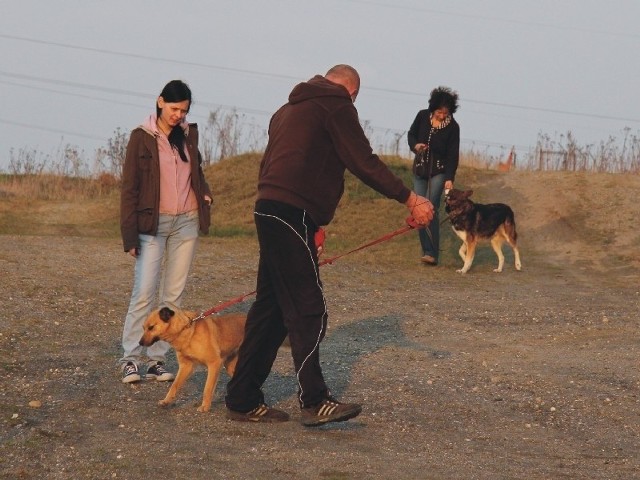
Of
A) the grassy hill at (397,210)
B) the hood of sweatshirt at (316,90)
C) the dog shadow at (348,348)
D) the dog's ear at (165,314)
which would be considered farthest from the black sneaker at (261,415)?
the grassy hill at (397,210)

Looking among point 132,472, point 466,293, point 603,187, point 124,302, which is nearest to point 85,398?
point 132,472

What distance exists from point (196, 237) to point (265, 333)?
146 cm

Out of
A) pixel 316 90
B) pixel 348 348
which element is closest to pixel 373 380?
pixel 348 348

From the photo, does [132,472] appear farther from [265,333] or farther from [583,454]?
[583,454]

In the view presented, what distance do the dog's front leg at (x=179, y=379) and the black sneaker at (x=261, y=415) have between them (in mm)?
521

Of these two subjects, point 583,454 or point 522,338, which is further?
point 522,338

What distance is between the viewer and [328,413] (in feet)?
21.0

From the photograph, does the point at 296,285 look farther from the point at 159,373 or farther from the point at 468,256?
the point at 468,256

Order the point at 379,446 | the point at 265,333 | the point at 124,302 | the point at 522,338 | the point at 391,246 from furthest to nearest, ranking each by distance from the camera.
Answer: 1. the point at 391,246
2. the point at 124,302
3. the point at 522,338
4. the point at 265,333
5. the point at 379,446

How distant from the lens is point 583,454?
20.7 feet

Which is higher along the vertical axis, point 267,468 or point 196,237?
point 196,237

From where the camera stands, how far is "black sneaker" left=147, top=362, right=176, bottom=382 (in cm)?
788

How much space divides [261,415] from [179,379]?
2.45 feet

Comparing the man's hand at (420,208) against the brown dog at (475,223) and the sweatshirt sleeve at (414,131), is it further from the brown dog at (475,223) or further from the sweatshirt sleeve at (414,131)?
the brown dog at (475,223)
